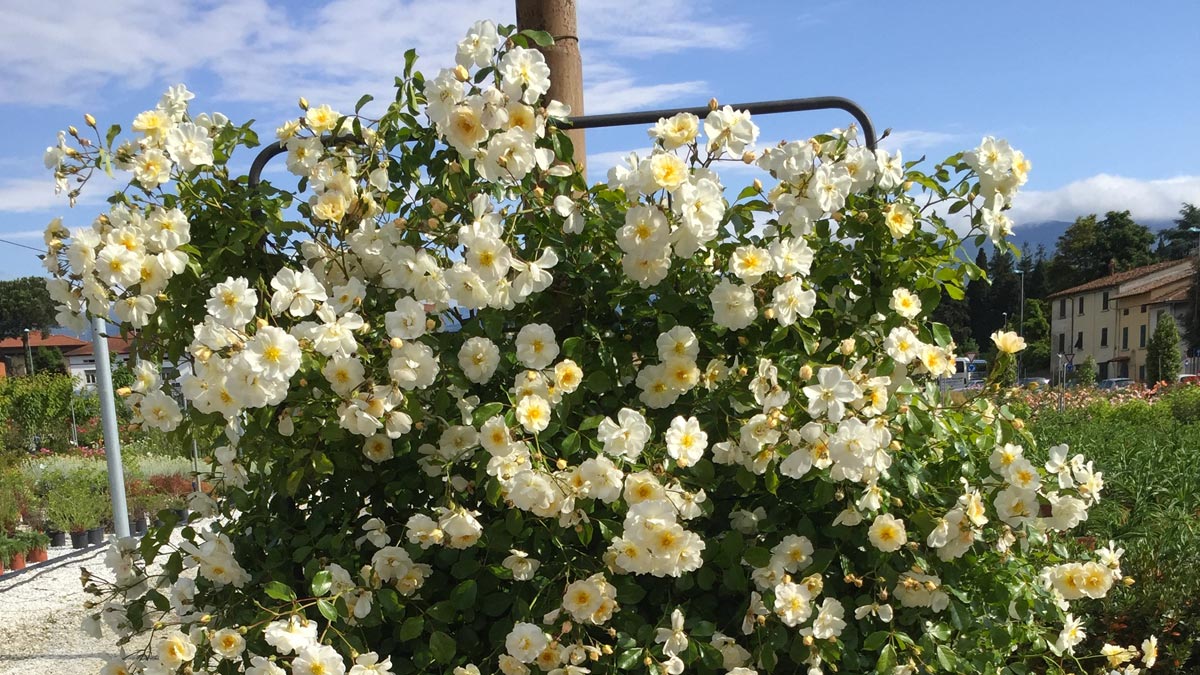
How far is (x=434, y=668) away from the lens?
1.65 m

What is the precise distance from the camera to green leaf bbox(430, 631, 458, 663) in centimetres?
152

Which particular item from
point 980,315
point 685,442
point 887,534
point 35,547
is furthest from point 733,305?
point 980,315

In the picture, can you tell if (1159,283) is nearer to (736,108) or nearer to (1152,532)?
(1152,532)

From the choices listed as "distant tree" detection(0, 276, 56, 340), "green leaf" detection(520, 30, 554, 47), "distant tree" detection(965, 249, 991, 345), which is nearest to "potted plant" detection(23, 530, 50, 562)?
"green leaf" detection(520, 30, 554, 47)

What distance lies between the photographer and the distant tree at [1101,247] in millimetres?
49250

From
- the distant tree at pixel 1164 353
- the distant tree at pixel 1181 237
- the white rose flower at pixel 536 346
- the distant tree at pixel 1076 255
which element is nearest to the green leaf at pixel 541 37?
the white rose flower at pixel 536 346

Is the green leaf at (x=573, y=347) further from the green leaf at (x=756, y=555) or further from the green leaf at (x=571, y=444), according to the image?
the green leaf at (x=756, y=555)

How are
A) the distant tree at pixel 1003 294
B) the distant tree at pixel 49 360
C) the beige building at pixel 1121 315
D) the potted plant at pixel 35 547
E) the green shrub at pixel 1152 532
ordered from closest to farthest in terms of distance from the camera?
the green shrub at pixel 1152 532
the potted plant at pixel 35 547
the beige building at pixel 1121 315
the distant tree at pixel 49 360
the distant tree at pixel 1003 294

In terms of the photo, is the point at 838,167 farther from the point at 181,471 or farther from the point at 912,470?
the point at 181,471

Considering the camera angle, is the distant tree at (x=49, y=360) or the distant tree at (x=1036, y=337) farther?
A: the distant tree at (x=1036, y=337)

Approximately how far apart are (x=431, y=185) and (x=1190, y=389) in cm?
1395

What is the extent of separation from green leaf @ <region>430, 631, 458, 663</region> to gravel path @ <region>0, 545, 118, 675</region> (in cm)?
297

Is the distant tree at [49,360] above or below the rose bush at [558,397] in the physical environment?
below

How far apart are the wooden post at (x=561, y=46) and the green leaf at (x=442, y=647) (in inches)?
41.2
